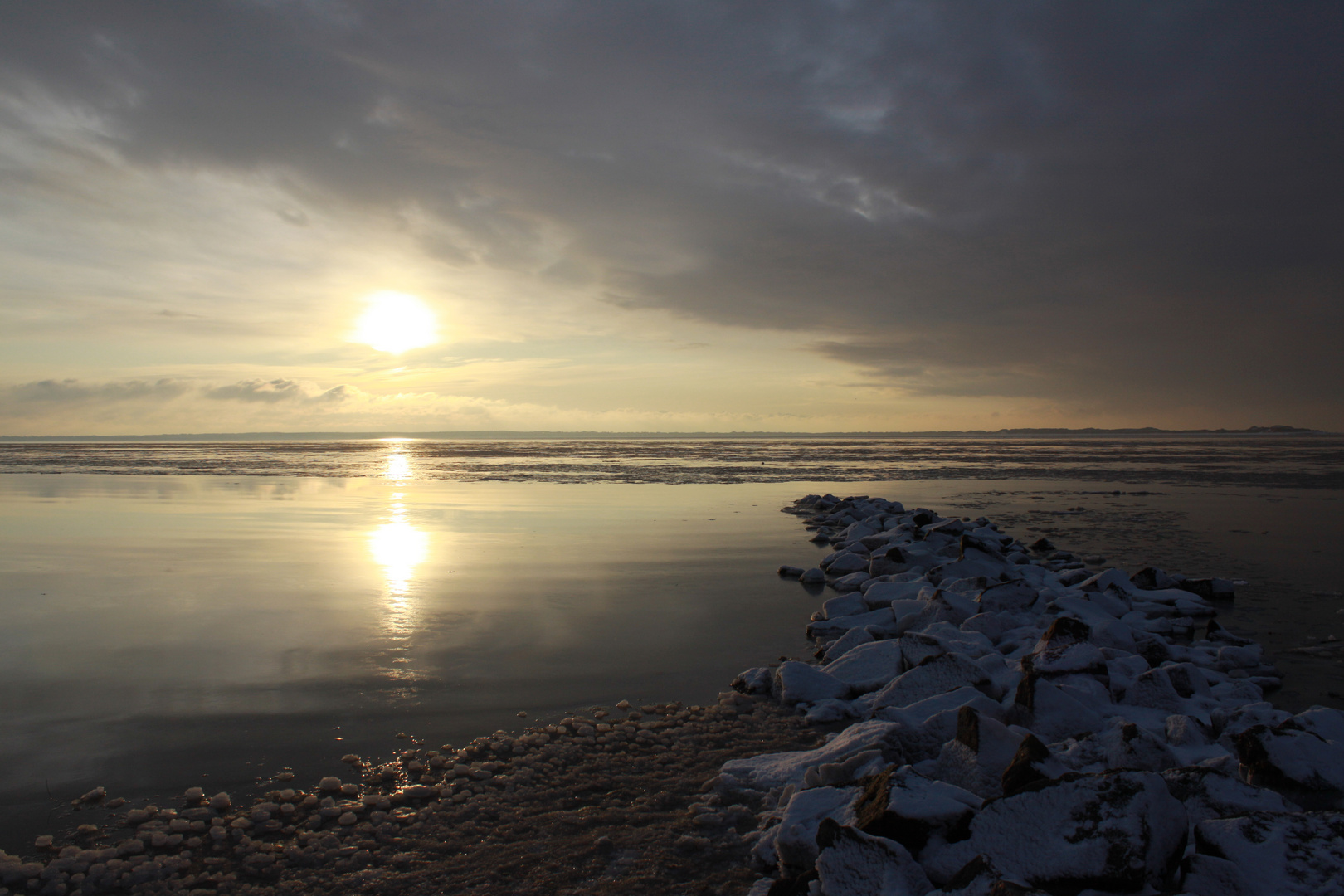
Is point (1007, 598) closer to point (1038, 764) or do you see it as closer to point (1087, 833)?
point (1038, 764)

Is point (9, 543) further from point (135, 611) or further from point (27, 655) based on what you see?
point (27, 655)

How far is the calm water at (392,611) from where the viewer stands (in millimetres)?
4824

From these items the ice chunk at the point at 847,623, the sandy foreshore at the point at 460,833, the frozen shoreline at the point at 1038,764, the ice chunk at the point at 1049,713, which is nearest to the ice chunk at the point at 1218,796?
the frozen shoreline at the point at 1038,764

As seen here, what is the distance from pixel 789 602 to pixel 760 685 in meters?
3.16

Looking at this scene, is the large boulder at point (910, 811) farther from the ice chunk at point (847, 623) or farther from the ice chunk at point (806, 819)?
the ice chunk at point (847, 623)

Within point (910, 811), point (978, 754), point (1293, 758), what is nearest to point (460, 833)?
point (910, 811)

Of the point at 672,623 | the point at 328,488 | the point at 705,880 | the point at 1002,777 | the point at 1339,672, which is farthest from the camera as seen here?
the point at 328,488

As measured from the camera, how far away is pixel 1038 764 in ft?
11.5

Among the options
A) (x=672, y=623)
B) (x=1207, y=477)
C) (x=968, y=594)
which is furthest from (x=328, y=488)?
(x=1207, y=477)

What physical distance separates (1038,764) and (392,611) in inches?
267

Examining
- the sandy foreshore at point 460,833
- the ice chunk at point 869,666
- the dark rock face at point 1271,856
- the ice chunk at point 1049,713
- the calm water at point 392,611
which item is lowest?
the sandy foreshore at point 460,833

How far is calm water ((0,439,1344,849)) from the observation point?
15.8 ft

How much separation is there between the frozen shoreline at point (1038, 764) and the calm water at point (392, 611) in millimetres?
1121

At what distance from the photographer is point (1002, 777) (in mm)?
3666
